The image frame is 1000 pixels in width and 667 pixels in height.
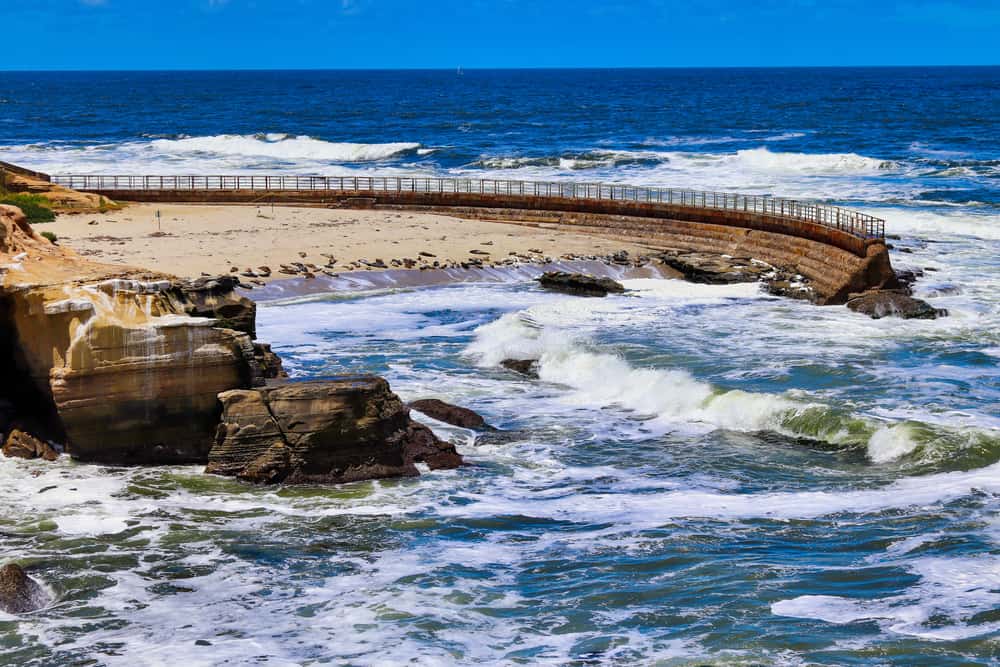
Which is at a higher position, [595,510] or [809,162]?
[809,162]

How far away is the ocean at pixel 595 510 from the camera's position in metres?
12.2

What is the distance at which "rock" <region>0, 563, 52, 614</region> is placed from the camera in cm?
1267

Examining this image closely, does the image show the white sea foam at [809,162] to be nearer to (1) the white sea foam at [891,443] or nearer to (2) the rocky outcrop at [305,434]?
(1) the white sea foam at [891,443]

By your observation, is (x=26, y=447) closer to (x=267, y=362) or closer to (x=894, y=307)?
(x=267, y=362)

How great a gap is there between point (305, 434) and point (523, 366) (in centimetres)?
858

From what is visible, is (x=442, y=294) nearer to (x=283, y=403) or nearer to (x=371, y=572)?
(x=283, y=403)

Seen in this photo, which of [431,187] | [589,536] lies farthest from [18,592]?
[431,187]

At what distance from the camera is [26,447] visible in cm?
1716

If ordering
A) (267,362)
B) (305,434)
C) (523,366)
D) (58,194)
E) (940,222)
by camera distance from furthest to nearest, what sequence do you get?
(940,222) → (58,194) → (523,366) → (267,362) → (305,434)

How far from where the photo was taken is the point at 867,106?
123 metres

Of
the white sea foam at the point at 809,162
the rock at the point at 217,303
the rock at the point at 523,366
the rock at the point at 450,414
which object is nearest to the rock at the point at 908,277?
the rock at the point at 523,366

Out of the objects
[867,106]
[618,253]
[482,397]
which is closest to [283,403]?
[482,397]

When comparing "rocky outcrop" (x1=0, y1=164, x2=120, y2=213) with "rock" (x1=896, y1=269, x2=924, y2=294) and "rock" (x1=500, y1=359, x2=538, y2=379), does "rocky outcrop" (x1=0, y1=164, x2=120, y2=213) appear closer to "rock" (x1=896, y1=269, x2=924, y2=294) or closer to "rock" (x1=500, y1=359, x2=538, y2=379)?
"rock" (x1=500, y1=359, x2=538, y2=379)

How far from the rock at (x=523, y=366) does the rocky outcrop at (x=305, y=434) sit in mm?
7687
